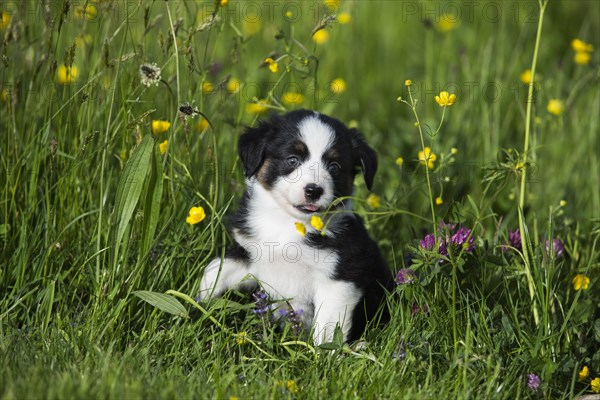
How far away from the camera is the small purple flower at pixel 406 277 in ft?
10.6

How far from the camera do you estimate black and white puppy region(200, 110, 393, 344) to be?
3463mm

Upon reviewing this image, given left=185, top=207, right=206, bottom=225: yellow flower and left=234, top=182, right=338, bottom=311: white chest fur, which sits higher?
left=185, top=207, right=206, bottom=225: yellow flower

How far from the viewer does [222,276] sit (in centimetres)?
350

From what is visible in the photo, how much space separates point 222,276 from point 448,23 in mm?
3602

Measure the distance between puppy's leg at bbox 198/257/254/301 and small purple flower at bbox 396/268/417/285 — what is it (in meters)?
0.66

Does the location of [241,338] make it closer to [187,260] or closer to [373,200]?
[187,260]

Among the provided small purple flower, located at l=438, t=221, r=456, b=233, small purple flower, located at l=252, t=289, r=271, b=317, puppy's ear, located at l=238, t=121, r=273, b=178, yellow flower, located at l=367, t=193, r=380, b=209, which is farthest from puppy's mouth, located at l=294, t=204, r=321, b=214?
yellow flower, located at l=367, t=193, r=380, b=209

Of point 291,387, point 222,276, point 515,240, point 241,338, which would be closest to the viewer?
point 291,387

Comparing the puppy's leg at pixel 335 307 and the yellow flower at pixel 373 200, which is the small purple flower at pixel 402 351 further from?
the yellow flower at pixel 373 200

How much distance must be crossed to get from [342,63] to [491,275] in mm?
2964

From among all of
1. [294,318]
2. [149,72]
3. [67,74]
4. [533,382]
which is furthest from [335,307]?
[67,74]

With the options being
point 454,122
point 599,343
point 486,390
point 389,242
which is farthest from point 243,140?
point 454,122

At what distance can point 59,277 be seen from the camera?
3338 mm

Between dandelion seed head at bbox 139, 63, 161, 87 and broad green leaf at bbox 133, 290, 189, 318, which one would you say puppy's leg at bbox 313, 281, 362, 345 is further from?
dandelion seed head at bbox 139, 63, 161, 87
